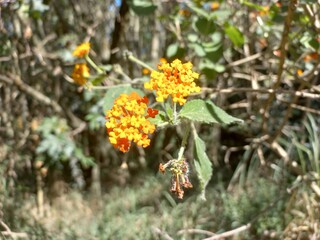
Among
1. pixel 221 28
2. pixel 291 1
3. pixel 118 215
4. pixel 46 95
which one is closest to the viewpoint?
pixel 291 1

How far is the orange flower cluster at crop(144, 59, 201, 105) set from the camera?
1131 millimetres

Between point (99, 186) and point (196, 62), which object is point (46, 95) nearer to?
point (99, 186)

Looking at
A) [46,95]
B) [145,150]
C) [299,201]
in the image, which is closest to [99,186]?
[145,150]

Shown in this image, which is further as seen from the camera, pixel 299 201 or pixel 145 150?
pixel 145 150

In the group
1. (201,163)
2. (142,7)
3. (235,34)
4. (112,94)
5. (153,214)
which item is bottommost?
(153,214)

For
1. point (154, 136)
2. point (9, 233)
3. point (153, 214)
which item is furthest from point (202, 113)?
point (154, 136)

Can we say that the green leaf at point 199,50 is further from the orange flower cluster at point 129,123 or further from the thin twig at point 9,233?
the thin twig at point 9,233

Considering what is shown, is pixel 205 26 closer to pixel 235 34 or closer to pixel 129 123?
pixel 235 34

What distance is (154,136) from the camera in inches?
122

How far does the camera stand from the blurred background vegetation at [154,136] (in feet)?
6.47

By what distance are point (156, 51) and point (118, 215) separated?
1.08 metres

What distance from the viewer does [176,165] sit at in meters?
1.13

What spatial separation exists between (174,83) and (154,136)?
77.1 inches

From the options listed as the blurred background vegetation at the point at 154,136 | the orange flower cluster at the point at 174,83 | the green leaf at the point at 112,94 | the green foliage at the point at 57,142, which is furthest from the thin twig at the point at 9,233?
the orange flower cluster at the point at 174,83
